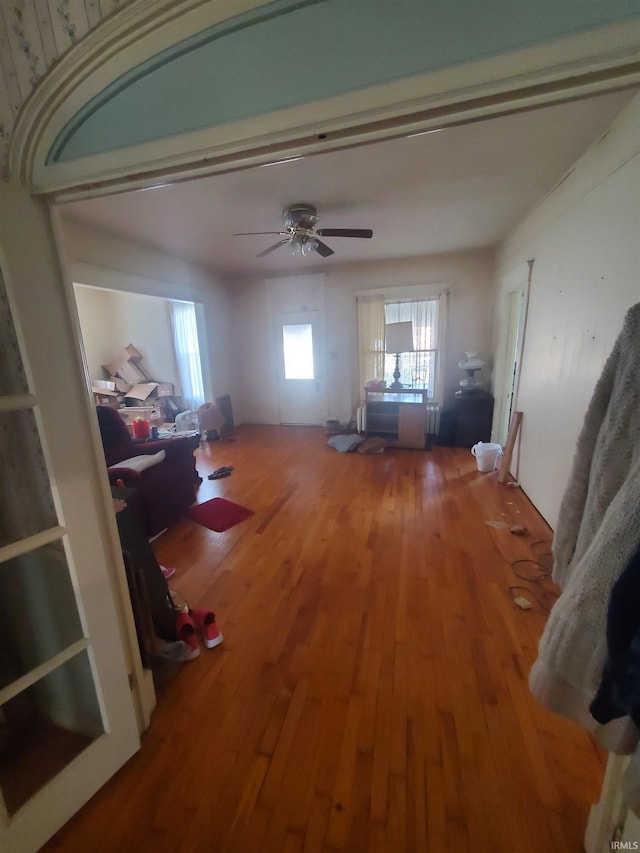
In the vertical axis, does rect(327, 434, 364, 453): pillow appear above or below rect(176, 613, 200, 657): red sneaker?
above

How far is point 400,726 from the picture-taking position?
1312mm

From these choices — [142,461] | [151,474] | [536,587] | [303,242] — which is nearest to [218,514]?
[151,474]

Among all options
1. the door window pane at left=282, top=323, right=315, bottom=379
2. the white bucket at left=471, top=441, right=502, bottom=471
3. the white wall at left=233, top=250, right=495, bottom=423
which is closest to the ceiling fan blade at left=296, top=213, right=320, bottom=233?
the white wall at left=233, top=250, right=495, bottom=423

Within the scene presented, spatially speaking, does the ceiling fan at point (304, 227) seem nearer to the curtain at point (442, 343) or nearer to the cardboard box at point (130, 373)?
the curtain at point (442, 343)

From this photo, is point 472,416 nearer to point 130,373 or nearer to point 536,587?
point 536,587

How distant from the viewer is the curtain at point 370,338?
4.94m

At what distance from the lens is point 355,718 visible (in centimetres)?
134

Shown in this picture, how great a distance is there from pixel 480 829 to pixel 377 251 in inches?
190

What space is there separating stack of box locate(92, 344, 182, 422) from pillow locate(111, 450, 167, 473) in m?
2.81

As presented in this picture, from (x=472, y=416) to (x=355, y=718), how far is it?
384cm

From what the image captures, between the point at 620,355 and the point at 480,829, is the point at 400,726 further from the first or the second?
the point at 620,355

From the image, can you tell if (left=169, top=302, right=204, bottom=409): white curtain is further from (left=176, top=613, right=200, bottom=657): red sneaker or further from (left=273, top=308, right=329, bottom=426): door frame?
(left=176, top=613, right=200, bottom=657): red sneaker

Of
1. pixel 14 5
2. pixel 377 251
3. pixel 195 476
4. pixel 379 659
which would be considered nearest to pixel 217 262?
pixel 377 251

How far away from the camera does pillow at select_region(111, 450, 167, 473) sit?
99.6 inches
